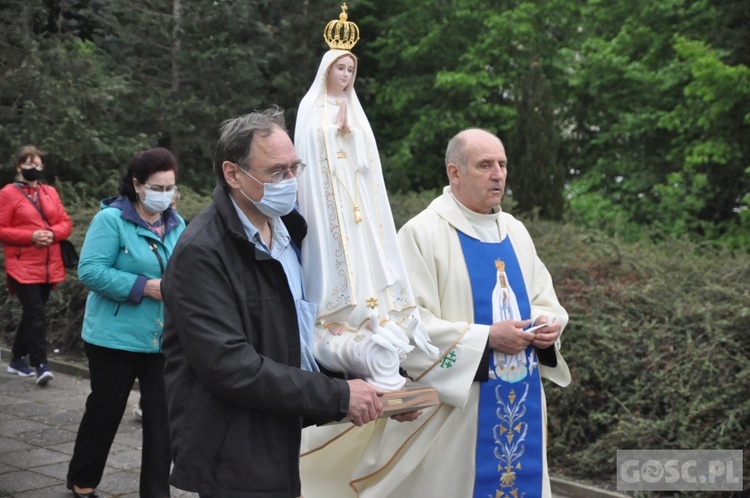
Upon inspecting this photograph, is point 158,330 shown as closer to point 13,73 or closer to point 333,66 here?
point 333,66

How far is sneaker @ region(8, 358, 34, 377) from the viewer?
31.0 ft

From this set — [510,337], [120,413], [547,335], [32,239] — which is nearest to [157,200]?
[120,413]

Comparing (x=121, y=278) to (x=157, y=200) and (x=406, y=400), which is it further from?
(x=406, y=400)

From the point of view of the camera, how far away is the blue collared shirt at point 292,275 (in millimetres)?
3133

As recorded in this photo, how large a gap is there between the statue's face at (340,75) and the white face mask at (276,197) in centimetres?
72

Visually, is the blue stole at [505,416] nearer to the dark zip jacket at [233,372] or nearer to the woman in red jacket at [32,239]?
the dark zip jacket at [233,372]

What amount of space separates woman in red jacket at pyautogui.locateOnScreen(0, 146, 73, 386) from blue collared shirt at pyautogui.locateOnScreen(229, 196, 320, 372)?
19.9ft

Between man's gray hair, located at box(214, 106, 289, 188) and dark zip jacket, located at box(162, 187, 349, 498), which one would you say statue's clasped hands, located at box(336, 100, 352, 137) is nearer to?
man's gray hair, located at box(214, 106, 289, 188)

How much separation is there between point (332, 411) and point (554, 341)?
64.0 inches

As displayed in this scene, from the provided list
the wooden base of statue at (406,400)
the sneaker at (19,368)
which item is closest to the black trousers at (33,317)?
the sneaker at (19,368)

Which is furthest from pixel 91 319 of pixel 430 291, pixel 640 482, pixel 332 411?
pixel 640 482

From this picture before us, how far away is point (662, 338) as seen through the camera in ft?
21.6

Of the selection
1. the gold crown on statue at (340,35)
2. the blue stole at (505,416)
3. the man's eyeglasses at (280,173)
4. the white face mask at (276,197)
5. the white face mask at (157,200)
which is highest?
the gold crown on statue at (340,35)

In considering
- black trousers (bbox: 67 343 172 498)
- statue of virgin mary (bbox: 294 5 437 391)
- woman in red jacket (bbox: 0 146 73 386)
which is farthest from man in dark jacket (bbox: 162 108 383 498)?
woman in red jacket (bbox: 0 146 73 386)
